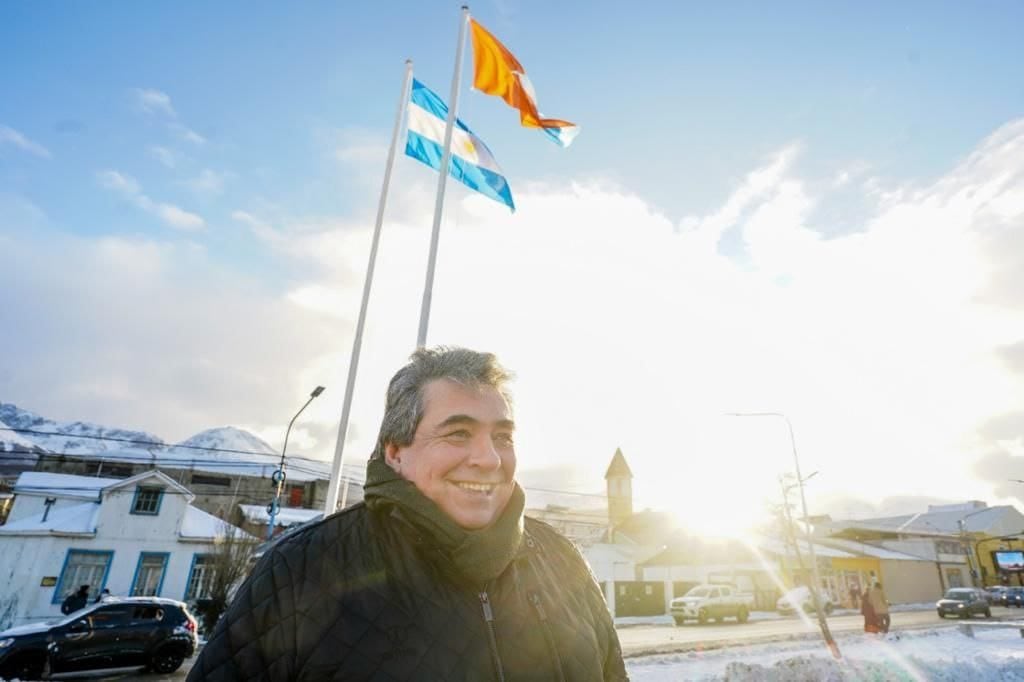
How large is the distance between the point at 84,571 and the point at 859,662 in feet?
118

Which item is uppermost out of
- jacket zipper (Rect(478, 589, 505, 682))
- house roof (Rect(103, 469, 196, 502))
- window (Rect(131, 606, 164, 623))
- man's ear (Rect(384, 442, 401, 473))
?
house roof (Rect(103, 469, 196, 502))

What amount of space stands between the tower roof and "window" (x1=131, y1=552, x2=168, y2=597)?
5445 cm

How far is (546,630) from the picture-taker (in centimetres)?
237

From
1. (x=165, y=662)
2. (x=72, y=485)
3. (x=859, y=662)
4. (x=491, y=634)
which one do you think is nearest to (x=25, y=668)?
(x=165, y=662)

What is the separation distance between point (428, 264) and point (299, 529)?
632 centimetres

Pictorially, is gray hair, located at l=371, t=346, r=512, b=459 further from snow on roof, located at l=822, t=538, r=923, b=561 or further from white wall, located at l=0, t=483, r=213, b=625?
snow on roof, located at l=822, t=538, r=923, b=561

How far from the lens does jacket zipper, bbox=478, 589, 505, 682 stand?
2121mm

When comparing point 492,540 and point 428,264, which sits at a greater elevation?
point 428,264

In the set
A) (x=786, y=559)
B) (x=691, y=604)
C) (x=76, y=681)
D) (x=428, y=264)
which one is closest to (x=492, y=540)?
(x=428, y=264)

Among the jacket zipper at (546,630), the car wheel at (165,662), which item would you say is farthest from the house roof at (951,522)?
the jacket zipper at (546,630)

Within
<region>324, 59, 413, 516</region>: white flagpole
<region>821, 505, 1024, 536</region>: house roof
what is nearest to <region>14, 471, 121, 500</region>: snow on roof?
<region>324, 59, 413, 516</region>: white flagpole

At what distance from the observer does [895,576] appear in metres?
53.6

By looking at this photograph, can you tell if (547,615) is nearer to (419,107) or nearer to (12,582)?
(419,107)

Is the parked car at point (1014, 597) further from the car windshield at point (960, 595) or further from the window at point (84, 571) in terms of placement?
the window at point (84, 571)
